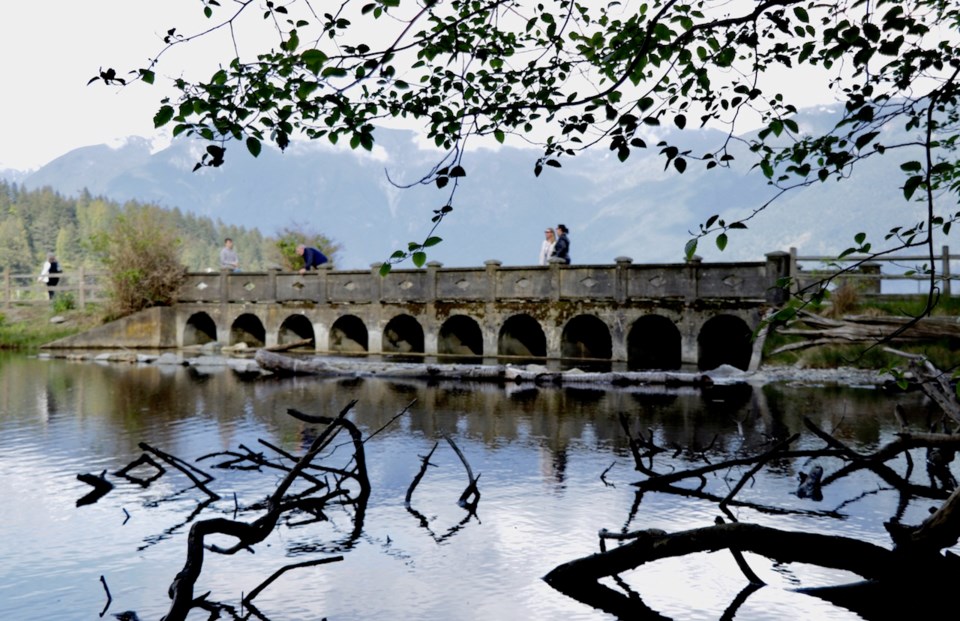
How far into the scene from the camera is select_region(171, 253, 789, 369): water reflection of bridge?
2781 centimetres

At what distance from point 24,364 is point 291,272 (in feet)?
33.4

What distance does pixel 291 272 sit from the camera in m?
35.7

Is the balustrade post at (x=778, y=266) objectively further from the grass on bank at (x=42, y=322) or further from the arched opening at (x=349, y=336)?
the grass on bank at (x=42, y=322)

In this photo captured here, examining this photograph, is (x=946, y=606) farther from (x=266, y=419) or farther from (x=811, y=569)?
(x=266, y=419)

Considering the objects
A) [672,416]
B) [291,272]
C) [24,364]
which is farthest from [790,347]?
[24,364]

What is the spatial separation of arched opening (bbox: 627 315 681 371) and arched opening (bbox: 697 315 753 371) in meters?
1.00

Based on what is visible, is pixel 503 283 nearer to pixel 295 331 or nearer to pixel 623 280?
pixel 623 280

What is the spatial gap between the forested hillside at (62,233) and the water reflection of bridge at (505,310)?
43182mm

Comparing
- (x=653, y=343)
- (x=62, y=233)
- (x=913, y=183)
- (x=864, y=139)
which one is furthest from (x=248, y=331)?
(x=62, y=233)

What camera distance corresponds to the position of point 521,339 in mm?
33594

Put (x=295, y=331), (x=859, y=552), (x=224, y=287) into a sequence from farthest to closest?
(x=295, y=331), (x=224, y=287), (x=859, y=552)

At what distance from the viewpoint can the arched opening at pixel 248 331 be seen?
37219mm

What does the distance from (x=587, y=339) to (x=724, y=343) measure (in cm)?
485

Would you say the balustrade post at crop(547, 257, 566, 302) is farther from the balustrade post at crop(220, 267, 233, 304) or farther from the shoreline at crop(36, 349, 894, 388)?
the balustrade post at crop(220, 267, 233, 304)
